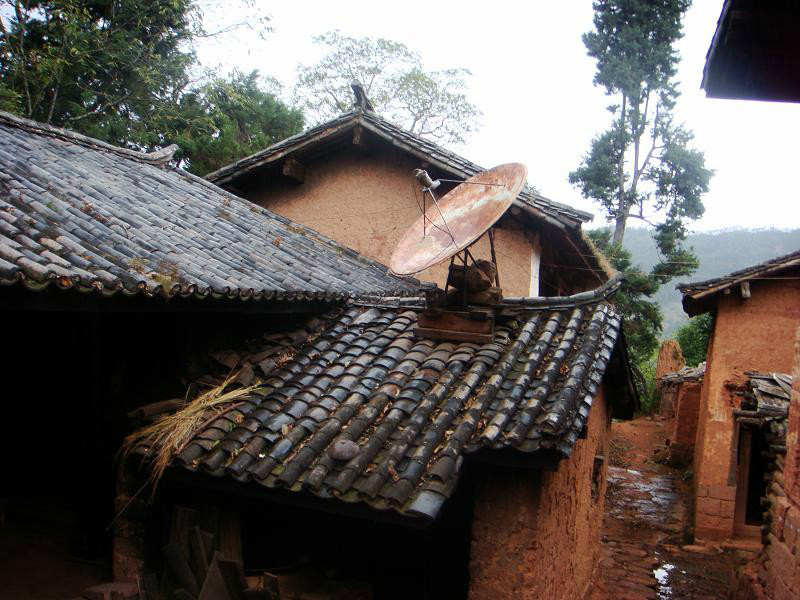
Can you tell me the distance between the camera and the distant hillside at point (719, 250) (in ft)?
192

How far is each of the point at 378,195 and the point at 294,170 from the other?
184 cm

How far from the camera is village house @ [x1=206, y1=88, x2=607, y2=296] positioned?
404 inches

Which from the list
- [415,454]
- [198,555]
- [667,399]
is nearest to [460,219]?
[415,454]

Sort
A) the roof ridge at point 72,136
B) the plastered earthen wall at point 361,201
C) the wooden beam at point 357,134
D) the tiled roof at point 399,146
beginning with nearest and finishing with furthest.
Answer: the roof ridge at point 72,136 → the tiled roof at point 399,146 → the wooden beam at point 357,134 → the plastered earthen wall at point 361,201

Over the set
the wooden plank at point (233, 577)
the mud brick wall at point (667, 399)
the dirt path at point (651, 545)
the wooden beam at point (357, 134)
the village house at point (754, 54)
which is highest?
the wooden beam at point (357, 134)

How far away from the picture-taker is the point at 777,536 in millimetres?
5965

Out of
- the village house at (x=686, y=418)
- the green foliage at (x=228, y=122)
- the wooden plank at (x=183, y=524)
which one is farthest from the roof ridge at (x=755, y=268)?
the green foliage at (x=228, y=122)

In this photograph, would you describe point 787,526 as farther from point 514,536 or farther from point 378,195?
point 378,195

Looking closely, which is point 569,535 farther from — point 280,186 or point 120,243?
point 280,186

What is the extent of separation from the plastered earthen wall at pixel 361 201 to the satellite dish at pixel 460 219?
3.81 meters

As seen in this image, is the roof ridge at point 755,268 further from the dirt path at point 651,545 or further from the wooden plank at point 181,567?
the wooden plank at point 181,567

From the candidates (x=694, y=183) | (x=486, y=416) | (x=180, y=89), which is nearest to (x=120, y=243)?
(x=486, y=416)

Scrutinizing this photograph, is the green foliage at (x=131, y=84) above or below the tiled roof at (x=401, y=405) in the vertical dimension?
above

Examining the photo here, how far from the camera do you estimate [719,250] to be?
63.9 metres
